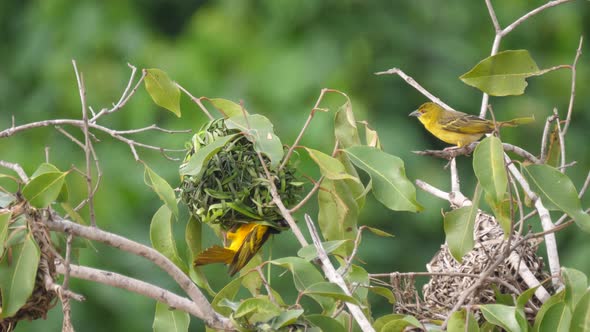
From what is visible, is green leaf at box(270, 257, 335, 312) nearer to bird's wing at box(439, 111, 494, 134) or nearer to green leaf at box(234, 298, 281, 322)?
green leaf at box(234, 298, 281, 322)

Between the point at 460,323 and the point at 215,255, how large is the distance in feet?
2.49

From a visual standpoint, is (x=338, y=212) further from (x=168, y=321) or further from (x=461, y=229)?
(x=168, y=321)

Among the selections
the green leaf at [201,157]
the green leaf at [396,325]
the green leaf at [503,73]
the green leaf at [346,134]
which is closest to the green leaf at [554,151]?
the green leaf at [503,73]

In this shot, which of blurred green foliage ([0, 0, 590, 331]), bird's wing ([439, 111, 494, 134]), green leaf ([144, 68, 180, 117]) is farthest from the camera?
blurred green foliage ([0, 0, 590, 331])

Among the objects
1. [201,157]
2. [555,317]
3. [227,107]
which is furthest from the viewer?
[227,107]

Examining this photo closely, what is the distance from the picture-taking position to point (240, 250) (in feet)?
10.6

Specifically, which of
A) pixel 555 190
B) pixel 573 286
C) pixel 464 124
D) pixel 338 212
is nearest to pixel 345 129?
pixel 338 212

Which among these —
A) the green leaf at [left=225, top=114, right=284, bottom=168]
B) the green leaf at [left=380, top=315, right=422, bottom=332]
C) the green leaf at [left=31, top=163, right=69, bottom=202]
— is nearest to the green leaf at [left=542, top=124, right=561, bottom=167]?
the green leaf at [left=380, top=315, right=422, bottom=332]

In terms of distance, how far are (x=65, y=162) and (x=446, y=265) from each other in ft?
16.2

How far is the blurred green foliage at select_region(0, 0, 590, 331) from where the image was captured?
7926 mm

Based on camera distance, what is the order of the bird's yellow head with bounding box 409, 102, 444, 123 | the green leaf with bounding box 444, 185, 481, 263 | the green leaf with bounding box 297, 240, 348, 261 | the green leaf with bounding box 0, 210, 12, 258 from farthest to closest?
1. the bird's yellow head with bounding box 409, 102, 444, 123
2. the green leaf with bounding box 444, 185, 481, 263
3. the green leaf with bounding box 297, 240, 348, 261
4. the green leaf with bounding box 0, 210, 12, 258

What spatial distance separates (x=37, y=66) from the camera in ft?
31.3

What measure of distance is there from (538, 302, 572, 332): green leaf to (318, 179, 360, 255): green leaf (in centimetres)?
68

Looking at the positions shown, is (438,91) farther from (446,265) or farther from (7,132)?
(7,132)
